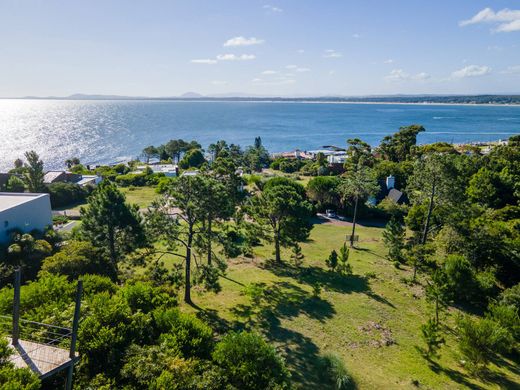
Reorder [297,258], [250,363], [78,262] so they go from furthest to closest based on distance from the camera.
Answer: [297,258] < [78,262] < [250,363]

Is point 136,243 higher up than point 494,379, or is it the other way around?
point 136,243

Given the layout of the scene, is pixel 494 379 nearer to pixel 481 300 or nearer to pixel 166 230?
pixel 481 300

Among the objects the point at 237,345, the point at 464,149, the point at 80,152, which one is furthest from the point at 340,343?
the point at 80,152

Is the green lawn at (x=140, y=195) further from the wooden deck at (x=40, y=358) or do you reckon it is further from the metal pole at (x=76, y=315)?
the metal pole at (x=76, y=315)

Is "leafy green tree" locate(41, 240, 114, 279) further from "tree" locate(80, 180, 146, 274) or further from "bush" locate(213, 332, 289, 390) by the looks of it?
"bush" locate(213, 332, 289, 390)

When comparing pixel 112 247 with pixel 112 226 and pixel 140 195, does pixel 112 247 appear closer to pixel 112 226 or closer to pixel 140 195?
pixel 112 226

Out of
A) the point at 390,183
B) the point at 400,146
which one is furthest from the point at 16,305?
the point at 400,146
